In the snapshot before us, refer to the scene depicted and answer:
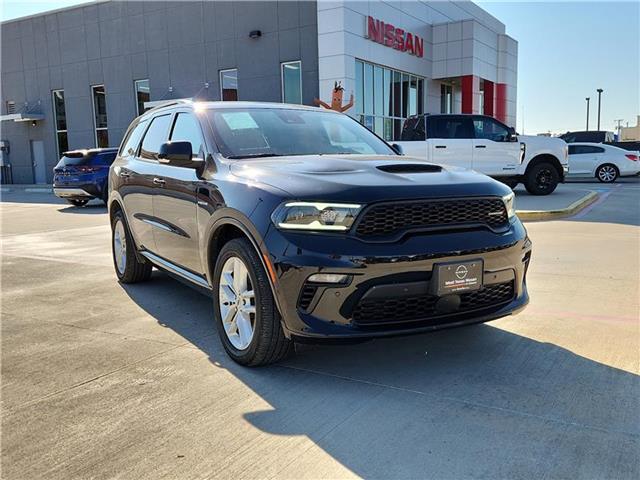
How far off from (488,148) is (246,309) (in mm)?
11912

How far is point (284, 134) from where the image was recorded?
173 inches

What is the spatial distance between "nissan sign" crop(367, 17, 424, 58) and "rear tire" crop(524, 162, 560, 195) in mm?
9888

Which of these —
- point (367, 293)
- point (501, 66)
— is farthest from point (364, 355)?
point (501, 66)

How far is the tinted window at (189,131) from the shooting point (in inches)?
170

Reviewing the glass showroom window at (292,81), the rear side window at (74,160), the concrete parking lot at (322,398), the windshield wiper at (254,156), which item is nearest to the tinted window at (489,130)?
the concrete parking lot at (322,398)

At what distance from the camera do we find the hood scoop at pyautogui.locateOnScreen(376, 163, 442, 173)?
3621 mm

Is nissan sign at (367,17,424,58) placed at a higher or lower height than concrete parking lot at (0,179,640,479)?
higher

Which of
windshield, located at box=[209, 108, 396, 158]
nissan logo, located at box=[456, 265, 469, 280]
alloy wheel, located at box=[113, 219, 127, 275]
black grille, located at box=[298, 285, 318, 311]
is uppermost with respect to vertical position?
windshield, located at box=[209, 108, 396, 158]

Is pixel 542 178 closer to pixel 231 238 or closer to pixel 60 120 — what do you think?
pixel 231 238

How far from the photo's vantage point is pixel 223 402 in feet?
10.3

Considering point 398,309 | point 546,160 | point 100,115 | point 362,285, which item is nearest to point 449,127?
point 546,160

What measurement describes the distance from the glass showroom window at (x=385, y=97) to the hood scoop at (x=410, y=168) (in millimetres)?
17321

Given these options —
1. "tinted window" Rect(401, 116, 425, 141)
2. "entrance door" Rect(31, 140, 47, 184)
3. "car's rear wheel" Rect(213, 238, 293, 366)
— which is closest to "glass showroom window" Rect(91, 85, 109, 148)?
"entrance door" Rect(31, 140, 47, 184)

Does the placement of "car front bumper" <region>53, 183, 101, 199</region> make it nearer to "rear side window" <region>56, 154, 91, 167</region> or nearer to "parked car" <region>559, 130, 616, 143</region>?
"rear side window" <region>56, 154, 91, 167</region>
